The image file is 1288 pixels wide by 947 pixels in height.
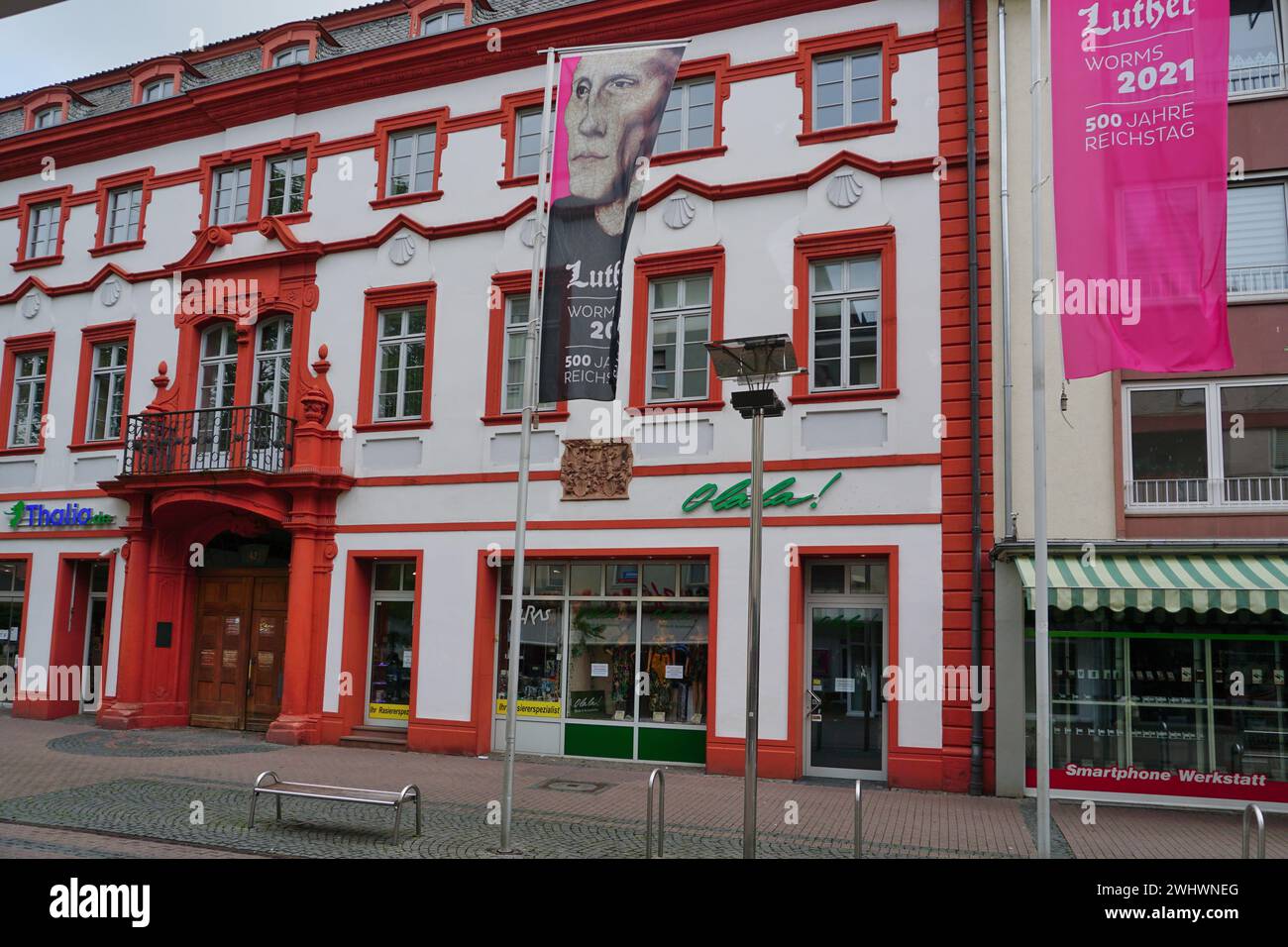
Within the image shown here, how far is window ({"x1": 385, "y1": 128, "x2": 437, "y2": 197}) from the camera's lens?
705 inches

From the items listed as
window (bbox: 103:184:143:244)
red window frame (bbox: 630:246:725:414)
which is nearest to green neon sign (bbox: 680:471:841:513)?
red window frame (bbox: 630:246:725:414)

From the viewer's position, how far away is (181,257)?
64.6 feet

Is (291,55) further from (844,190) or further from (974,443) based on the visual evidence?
(974,443)

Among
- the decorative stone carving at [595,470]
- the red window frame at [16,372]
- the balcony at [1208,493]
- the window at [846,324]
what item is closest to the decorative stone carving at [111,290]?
the red window frame at [16,372]

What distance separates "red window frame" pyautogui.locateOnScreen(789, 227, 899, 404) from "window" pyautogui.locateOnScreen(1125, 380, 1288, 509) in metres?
2.96

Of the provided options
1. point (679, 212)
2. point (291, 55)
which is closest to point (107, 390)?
point (291, 55)

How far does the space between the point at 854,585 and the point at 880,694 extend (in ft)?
4.81

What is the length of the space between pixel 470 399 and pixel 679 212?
4.33 metres

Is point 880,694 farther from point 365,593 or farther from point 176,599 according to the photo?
point 176,599

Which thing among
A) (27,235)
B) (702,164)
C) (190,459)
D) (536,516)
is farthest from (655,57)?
(27,235)

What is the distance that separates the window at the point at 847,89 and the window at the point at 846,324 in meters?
2.09

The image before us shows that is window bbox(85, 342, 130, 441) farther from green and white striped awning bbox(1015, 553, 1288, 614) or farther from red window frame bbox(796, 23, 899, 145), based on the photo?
green and white striped awning bbox(1015, 553, 1288, 614)

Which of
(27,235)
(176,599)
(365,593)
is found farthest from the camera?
(27,235)

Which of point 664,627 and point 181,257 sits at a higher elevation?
point 181,257
